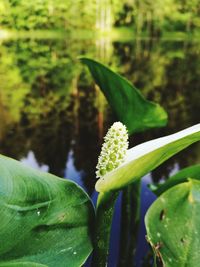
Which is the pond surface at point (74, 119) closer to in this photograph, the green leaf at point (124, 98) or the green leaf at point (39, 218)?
the green leaf at point (124, 98)

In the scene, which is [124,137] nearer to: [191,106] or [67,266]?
[67,266]

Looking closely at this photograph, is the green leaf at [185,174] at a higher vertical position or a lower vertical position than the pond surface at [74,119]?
higher

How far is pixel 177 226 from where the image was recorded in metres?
0.88

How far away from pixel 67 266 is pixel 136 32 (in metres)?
29.9

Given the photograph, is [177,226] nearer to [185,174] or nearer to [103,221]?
[103,221]

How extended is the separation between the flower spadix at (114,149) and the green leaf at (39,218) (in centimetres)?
10

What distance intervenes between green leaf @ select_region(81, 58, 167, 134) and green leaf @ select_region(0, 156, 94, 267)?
685mm

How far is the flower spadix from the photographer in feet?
2.87

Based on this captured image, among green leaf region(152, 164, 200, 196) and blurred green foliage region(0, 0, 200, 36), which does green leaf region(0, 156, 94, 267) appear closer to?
green leaf region(152, 164, 200, 196)

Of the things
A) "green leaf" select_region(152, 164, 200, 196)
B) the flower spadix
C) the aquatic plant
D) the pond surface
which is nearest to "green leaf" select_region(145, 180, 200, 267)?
the aquatic plant

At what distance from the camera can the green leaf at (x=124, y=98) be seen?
1.55 meters

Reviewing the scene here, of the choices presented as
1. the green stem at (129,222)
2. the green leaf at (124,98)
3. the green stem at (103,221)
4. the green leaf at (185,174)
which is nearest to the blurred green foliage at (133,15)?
the green stem at (129,222)

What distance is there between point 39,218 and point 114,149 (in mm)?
204

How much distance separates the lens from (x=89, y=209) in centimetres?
97
